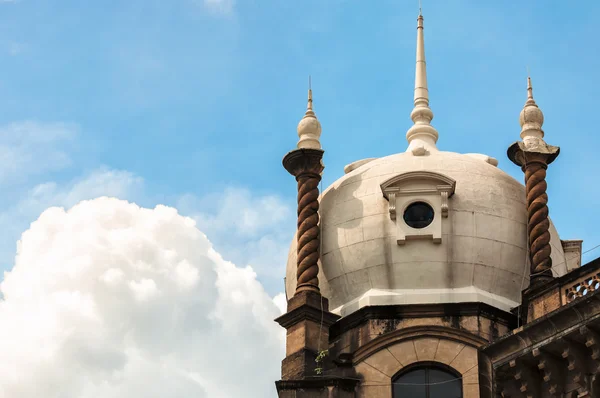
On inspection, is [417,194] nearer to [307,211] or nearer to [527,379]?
[307,211]

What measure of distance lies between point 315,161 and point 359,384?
23.6 feet

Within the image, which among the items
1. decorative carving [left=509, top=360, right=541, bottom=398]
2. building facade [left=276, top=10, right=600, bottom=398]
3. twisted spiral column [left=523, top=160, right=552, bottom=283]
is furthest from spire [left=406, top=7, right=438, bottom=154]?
decorative carving [left=509, top=360, right=541, bottom=398]

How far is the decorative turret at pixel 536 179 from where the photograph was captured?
1891 inches

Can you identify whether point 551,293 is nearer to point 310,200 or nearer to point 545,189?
point 545,189

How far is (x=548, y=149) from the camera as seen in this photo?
49.8 meters

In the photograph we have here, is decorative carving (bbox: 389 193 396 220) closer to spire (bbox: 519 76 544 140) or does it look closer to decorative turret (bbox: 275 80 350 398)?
decorative turret (bbox: 275 80 350 398)

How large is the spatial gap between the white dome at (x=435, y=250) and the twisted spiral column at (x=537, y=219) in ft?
3.33

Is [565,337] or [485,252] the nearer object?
[565,337]

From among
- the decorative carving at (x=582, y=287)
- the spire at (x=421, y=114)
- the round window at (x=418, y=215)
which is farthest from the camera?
the spire at (x=421, y=114)

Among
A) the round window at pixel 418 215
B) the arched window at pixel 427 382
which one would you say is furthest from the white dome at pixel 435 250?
the arched window at pixel 427 382

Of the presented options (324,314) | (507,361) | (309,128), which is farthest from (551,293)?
(309,128)

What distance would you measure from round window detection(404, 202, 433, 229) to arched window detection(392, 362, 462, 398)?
4352 millimetres

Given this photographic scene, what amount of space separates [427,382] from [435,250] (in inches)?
160

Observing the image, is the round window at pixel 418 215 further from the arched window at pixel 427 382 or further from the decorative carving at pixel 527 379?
the decorative carving at pixel 527 379
